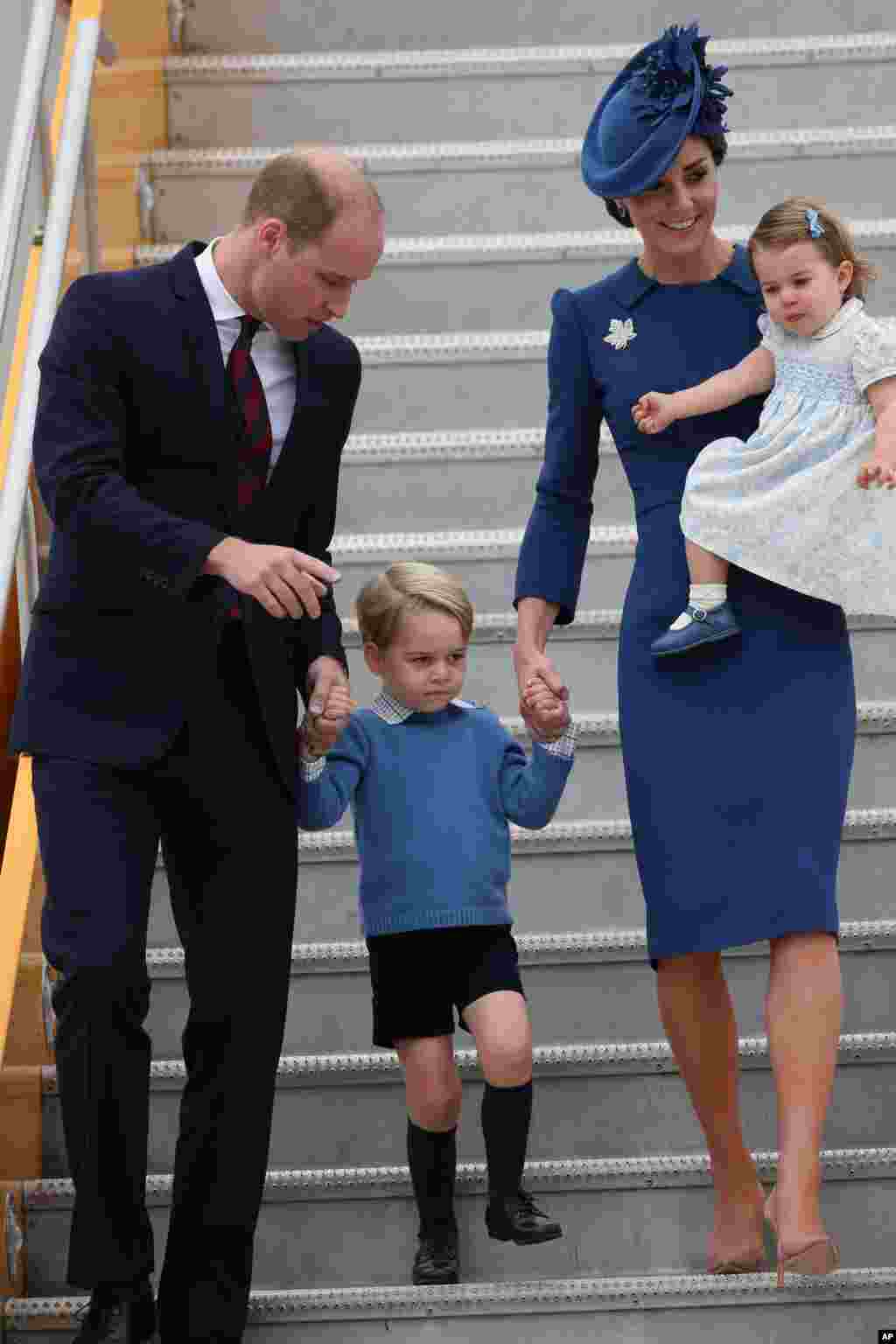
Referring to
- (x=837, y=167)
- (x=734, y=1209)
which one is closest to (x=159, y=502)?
(x=734, y=1209)

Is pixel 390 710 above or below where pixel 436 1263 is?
above

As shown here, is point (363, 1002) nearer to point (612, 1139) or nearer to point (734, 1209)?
point (612, 1139)

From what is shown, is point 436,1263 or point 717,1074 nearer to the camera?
point 717,1074

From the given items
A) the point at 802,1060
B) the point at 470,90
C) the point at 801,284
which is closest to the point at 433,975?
the point at 802,1060

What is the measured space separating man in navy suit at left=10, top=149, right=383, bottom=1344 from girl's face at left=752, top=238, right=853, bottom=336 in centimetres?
52

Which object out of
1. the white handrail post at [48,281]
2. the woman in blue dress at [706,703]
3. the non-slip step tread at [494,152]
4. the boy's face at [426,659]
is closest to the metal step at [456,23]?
the non-slip step tread at [494,152]

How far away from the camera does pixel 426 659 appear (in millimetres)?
3436

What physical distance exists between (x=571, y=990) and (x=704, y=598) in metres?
0.97

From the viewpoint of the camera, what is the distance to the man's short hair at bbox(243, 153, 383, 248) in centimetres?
288

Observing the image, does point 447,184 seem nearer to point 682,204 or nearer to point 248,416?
point 682,204

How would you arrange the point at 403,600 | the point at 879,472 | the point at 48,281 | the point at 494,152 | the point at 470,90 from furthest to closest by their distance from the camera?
the point at 470,90 → the point at 494,152 → the point at 48,281 → the point at 403,600 → the point at 879,472

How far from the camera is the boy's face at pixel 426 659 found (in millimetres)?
3424

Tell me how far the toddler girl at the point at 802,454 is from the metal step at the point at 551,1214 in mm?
848

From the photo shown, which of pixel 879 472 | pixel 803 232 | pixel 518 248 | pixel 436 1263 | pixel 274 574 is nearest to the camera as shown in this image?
pixel 274 574
